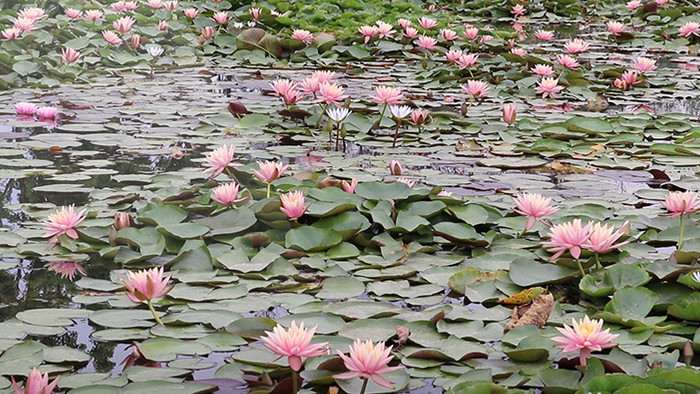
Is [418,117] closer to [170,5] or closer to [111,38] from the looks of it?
[111,38]

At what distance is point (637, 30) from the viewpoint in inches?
329

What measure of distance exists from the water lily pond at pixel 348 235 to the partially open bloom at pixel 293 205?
0.01 meters

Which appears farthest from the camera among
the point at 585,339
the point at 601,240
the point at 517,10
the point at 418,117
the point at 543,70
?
the point at 517,10

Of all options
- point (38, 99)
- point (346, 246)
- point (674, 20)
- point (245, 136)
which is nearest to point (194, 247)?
point (346, 246)

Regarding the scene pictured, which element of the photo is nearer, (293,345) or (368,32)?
(293,345)

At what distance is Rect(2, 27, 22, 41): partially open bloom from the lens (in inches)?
215

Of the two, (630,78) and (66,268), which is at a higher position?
(630,78)

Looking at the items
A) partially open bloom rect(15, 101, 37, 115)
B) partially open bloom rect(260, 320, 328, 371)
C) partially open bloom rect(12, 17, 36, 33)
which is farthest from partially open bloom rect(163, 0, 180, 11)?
partially open bloom rect(260, 320, 328, 371)

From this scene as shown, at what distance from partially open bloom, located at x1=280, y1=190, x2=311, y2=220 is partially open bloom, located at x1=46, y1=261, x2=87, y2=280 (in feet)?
2.01

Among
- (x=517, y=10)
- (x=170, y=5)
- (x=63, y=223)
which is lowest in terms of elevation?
(x=63, y=223)

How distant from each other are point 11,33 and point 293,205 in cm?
389

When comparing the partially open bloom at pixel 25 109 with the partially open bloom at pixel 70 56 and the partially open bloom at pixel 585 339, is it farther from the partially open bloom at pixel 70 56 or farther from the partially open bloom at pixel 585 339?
the partially open bloom at pixel 585 339

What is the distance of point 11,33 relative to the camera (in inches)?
216

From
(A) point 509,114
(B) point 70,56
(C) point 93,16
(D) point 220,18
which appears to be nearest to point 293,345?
(A) point 509,114
